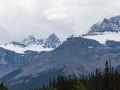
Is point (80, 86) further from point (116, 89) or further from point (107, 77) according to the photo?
point (107, 77)

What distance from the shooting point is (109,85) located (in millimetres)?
111188

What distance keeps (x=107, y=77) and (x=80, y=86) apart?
116ft

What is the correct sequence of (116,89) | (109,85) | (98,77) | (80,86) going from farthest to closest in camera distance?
1. (98,77)
2. (80,86)
3. (116,89)
4. (109,85)

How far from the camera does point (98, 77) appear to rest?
554ft

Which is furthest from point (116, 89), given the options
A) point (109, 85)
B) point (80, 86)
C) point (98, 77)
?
point (98, 77)

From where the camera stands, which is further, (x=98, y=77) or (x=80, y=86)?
(x=98, y=77)

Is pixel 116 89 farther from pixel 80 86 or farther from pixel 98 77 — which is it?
pixel 98 77

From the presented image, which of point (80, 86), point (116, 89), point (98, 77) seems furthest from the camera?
point (98, 77)

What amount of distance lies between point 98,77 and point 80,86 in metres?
24.0

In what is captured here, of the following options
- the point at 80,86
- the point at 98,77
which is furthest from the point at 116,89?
the point at 98,77

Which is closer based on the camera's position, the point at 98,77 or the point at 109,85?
the point at 109,85

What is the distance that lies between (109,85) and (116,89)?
35.9ft

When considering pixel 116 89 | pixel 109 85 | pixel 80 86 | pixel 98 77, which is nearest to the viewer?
pixel 109 85

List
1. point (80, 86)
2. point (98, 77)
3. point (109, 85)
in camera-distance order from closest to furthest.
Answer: point (109, 85)
point (80, 86)
point (98, 77)
